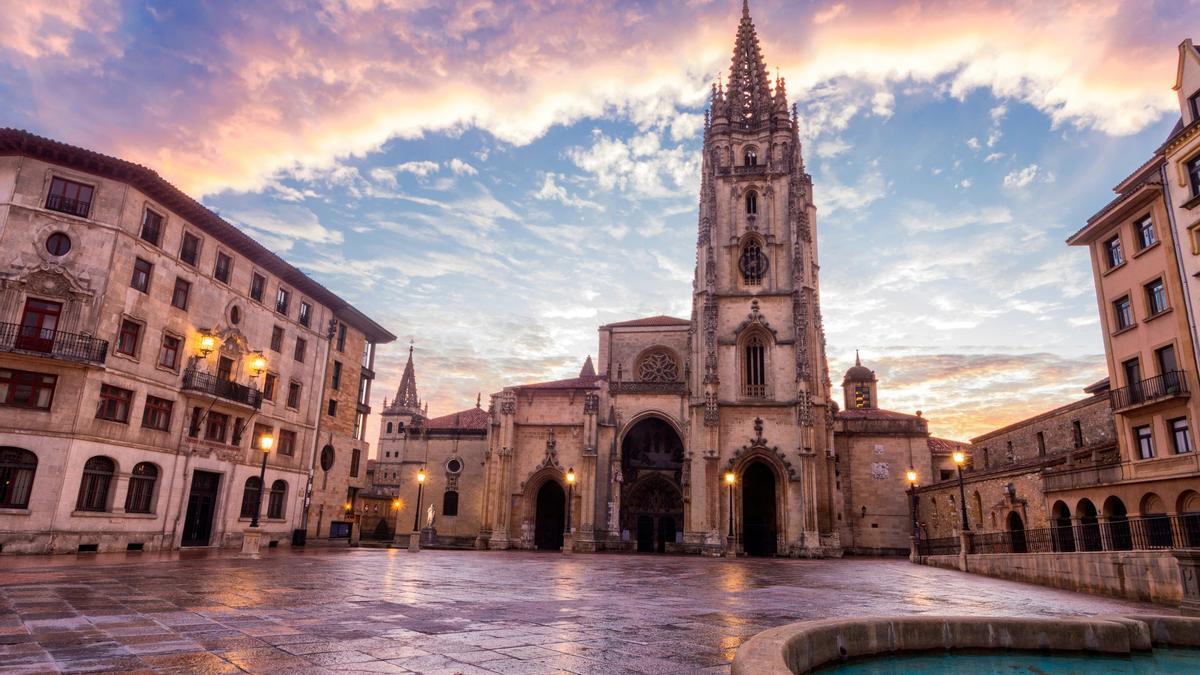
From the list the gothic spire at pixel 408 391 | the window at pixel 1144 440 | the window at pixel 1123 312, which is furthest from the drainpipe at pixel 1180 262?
the gothic spire at pixel 408 391

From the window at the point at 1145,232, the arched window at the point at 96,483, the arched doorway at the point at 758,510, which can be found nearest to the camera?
the arched window at the point at 96,483

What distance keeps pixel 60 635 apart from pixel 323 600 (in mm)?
3956

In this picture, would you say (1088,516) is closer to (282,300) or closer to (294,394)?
(294,394)

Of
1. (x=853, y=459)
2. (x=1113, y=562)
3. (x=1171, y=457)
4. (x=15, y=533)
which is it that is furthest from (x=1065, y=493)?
(x=15, y=533)

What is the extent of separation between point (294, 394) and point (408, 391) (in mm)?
56070

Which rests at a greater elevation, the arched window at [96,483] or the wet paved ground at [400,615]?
the arched window at [96,483]

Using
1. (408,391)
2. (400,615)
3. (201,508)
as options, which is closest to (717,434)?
(201,508)

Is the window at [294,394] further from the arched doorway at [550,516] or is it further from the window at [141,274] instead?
the arched doorway at [550,516]

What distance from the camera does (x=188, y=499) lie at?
2700 cm

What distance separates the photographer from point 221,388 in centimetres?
2834

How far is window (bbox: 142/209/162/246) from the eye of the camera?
25.5 meters

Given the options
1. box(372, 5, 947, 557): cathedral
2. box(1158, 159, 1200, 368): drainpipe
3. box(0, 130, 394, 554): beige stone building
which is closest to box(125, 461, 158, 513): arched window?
box(0, 130, 394, 554): beige stone building

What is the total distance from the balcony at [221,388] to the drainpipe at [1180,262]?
3585 centimetres

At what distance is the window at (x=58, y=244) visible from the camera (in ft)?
75.6
